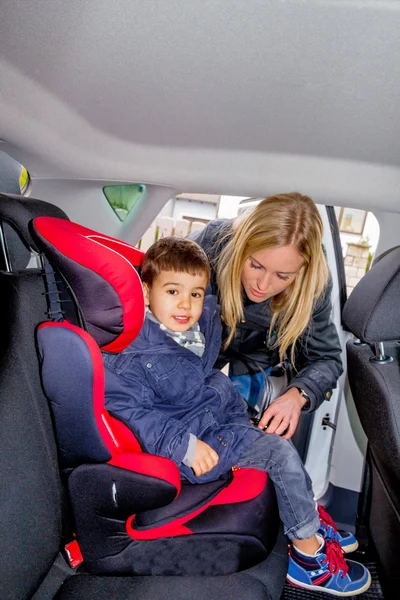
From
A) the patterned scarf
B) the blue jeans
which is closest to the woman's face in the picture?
the patterned scarf

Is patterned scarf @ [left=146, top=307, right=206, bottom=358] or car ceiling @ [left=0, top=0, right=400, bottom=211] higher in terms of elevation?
car ceiling @ [left=0, top=0, right=400, bottom=211]

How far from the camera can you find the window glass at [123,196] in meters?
1.92

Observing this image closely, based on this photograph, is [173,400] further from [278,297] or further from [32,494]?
[278,297]

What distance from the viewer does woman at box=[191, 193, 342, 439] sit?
1.48 meters

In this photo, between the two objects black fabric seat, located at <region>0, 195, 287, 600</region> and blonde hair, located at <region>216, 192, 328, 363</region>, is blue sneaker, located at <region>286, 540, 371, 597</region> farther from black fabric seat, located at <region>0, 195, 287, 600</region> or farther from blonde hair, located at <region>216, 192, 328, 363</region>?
blonde hair, located at <region>216, 192, 328, 363</region>

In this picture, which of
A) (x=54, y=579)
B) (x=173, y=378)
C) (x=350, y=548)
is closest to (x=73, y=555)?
(x=54, y=579)

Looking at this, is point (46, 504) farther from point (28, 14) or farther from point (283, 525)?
point (28, 14)

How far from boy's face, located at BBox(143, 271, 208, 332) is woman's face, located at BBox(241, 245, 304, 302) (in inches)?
8.5

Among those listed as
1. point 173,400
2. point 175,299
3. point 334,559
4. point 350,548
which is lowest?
point 350,548

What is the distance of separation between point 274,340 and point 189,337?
45 centimetres

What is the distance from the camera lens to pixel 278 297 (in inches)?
65.1

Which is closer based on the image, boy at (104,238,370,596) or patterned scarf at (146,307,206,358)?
boy at (104,238,370,596)

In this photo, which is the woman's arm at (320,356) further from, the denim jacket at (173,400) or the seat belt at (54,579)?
the seat belt at (54,579)

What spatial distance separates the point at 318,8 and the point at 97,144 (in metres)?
0.89
